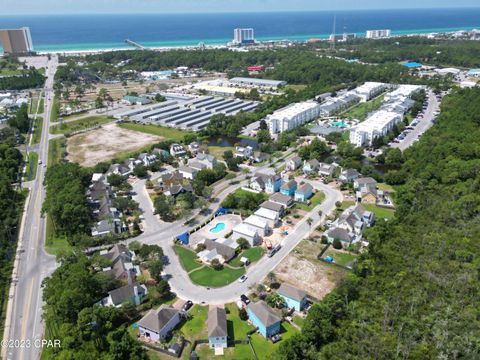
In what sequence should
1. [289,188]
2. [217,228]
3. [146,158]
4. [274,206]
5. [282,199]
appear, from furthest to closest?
[146,158] → [289,188] → [282,199] → [274,206] → [217,228]

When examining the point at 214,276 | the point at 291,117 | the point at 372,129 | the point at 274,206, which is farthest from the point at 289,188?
the point at 291,117

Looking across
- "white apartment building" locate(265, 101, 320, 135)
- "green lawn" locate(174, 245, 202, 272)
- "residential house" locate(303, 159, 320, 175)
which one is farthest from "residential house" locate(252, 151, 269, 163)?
"green lawn" locate(174, 245, 202, 272)

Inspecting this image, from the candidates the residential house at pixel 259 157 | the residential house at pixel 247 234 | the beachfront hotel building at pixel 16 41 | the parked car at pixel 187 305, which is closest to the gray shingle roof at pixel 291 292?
the parked car at pixel 187 305

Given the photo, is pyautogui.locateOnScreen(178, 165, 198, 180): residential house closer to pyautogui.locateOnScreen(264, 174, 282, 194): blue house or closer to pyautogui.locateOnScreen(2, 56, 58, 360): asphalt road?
pyautogui.locateOnScreen(264, 174, 282, 194): blue house

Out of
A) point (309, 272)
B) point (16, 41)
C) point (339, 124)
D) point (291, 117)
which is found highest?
point (16, 41)

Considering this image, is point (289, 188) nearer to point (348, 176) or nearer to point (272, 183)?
point (272, 183)
